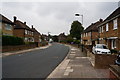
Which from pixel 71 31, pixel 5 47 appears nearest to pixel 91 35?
pixel 5 47

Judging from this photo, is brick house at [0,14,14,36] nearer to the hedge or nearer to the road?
the hedge

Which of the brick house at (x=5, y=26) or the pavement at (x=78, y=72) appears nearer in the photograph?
the pavement at (x=78, y=72)

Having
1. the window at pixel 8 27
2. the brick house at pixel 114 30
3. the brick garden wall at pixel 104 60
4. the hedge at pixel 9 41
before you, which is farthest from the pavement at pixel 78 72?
the window at pixel 8 27

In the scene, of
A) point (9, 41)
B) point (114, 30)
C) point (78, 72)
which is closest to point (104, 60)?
point (78, 72)

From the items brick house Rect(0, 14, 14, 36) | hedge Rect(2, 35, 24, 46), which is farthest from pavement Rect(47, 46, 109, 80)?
brick house Rect(0, 14, 14, 36)

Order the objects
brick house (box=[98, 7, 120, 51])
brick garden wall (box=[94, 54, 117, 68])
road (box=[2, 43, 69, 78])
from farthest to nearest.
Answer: brick house (box=[98, 7, 120, 51]), brick garden wall (box=[94, 54, 117, 68]), road (box=[2, 43, 69, 78])

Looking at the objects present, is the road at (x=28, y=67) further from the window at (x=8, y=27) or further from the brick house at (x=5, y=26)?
the window at (x=8, y=27)

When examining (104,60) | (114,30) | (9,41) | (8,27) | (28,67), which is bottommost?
(28,67)

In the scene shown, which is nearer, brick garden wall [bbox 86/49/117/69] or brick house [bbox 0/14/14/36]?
brick garden wall [bbox 86/49/117/69]

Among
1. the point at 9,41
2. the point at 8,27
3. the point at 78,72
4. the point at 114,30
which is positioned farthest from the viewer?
the point at 8,27

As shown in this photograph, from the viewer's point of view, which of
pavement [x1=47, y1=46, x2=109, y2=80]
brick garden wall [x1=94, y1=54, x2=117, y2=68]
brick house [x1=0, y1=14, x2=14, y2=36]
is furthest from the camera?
brick house [x1=0, y1=14, x2=14, y2=36]

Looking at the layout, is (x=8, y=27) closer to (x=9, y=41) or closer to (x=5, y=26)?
(x=5, y=26)

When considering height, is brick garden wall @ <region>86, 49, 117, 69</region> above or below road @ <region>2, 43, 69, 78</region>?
above

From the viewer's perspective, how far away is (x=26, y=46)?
133 ft
